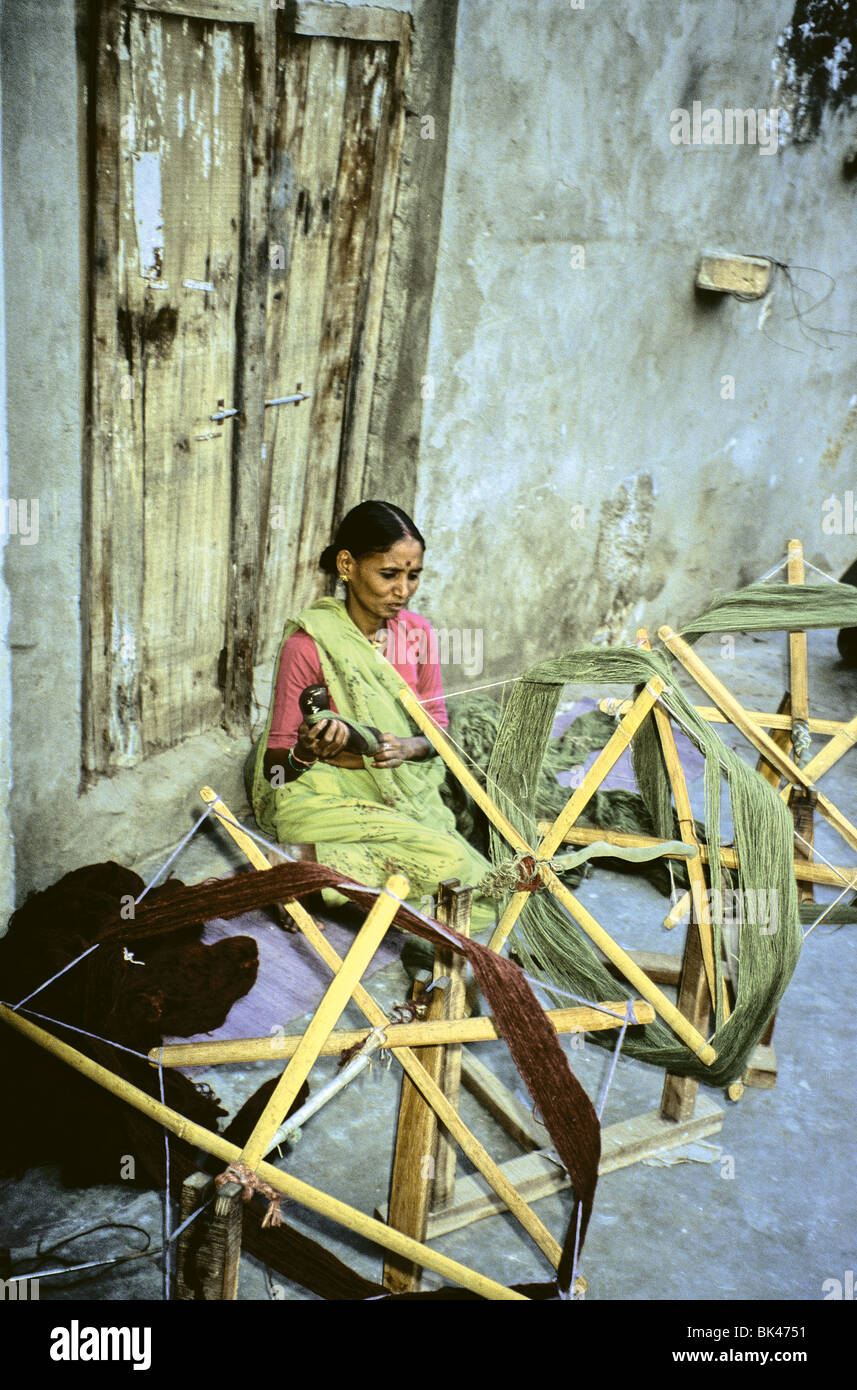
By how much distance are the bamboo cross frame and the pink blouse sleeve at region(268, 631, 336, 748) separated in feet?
3.41

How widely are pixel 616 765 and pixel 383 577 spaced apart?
1857 mm

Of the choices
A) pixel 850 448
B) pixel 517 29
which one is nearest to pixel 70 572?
pixel 517 29

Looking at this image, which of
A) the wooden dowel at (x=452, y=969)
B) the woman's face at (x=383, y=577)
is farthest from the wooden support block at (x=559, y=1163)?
the woman's face at (x=383, y=577)

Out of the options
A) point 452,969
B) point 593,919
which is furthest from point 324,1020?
point 593,919

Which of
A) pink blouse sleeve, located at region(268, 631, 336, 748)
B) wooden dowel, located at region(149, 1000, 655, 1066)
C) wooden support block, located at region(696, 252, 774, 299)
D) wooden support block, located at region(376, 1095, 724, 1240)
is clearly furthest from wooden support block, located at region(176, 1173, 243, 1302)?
wooden support block, located at region(696, 252, 774, 299)

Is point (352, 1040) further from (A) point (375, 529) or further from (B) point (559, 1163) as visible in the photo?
(A) point (375, 529)

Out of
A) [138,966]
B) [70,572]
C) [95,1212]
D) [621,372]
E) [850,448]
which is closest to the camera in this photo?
[95,1212]

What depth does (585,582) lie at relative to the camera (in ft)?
A: 19.8

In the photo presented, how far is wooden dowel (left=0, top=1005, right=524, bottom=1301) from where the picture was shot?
1.99 metres

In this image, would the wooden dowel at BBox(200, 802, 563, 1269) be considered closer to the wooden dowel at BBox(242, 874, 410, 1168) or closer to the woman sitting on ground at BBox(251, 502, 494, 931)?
the wooden dowel at BBox(242, 874, 410, 1168)

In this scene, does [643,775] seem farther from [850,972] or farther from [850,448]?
[850,448]

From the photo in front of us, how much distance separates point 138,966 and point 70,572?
44.5 inches

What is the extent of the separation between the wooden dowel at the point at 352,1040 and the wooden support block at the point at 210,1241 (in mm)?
233

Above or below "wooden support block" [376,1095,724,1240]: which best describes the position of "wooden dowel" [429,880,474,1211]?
above
